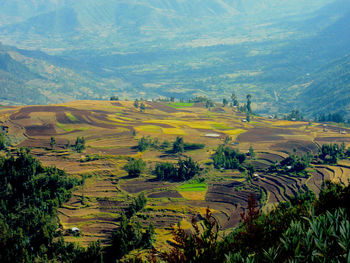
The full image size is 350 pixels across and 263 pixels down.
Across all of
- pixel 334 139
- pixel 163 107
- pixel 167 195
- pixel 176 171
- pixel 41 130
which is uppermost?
pixel 163 107

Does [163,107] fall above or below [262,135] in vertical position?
above

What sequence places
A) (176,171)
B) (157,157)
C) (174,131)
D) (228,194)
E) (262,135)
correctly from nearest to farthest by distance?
1. (228,194)
2. (176,171)
3. (157,157)
4. (174,131)
5. (262,135)

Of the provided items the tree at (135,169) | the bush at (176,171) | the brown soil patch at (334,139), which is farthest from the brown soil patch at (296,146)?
the tree at (135,169)

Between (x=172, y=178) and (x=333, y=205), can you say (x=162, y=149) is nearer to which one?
(x=172, y=178)

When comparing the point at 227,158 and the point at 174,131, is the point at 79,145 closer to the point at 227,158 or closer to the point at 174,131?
the point at 174,131

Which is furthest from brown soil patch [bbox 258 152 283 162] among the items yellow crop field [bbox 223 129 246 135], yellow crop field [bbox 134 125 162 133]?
yellow crop field [bbox 134 125 162 133]

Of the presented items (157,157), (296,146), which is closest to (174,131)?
(157,157)

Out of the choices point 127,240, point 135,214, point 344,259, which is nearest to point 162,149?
point 135,214

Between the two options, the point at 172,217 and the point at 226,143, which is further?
the point at 226,143
